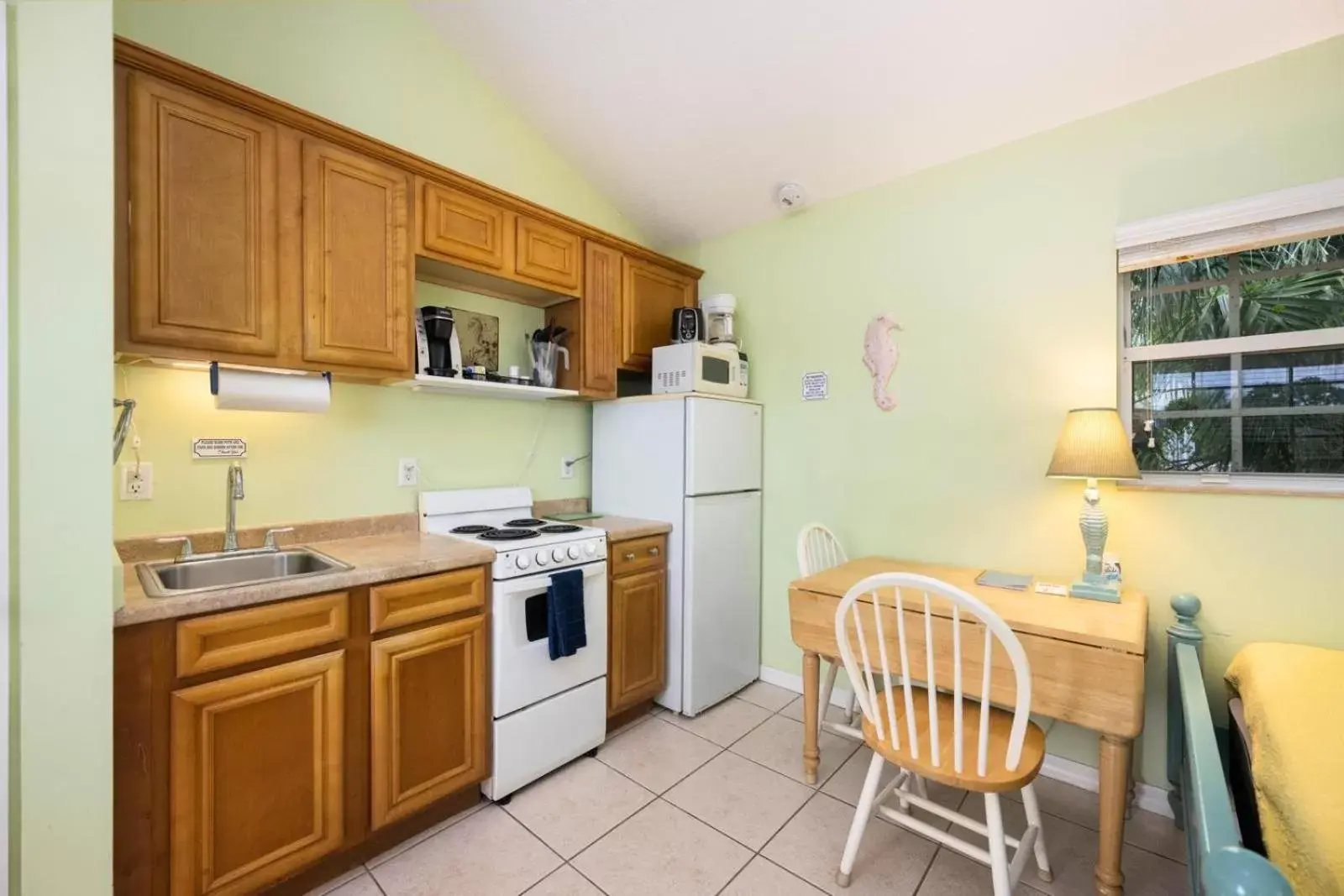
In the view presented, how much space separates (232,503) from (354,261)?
901 mm

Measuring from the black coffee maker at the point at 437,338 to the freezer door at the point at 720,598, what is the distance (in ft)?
3.98

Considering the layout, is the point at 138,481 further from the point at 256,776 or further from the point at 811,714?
the point at 811,714

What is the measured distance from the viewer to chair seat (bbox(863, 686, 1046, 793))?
1415 millimetres

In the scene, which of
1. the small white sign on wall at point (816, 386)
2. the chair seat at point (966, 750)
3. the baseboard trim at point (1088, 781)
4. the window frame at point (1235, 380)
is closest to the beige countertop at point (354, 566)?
the small white sign on wall at point (816, 386)

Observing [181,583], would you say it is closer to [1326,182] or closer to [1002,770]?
[1002,770]

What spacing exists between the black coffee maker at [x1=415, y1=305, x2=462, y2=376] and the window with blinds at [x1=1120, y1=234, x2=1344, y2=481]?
263 centimetres

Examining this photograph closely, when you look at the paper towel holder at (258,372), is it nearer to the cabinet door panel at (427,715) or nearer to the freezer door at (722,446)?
the cabinet door panel at (427,715)

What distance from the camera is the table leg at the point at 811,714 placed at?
2.11 metres

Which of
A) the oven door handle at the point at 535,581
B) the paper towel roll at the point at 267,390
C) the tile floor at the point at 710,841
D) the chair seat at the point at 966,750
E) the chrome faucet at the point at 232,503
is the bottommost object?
the tile floor at the point at 710,841

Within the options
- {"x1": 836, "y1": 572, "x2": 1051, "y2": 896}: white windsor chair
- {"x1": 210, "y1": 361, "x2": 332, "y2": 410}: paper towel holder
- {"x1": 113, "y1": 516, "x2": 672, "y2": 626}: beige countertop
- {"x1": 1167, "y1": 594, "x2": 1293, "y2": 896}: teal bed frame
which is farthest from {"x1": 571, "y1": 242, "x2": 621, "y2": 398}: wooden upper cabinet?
{"x1": 1167, "y1": 594, "x2": 1293, "y2": 896}: teal bed frame

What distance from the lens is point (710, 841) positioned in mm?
1824

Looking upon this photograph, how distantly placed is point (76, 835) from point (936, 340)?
307 cm

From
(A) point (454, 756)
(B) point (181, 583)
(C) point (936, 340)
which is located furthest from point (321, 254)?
(C) point (936, 340)

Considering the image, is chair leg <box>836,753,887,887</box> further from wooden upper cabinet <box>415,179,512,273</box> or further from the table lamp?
wooden upper cabinet <box>415,179,512,273</box>
